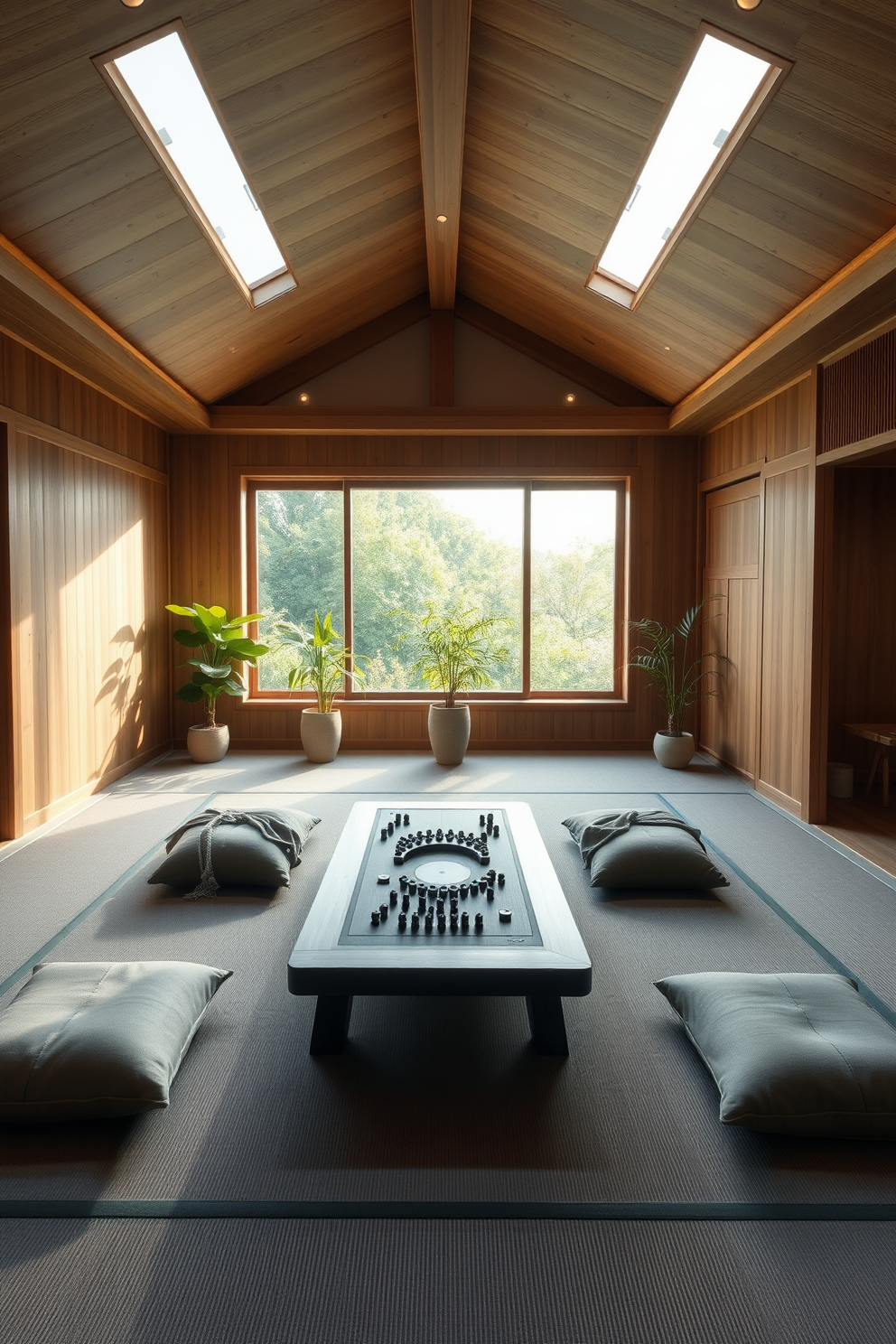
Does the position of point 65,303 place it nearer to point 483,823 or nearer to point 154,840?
point 154,840

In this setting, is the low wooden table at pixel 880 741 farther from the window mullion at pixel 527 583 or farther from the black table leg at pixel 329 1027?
the black table leg at pixel 329 1027

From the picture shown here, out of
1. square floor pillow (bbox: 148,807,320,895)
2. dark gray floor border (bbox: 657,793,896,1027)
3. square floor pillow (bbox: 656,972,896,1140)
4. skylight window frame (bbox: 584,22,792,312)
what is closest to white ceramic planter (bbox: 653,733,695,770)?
dark gray floor border (bbox: 657,793,896,1027)

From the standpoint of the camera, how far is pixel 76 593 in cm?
493

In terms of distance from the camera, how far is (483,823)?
323cm

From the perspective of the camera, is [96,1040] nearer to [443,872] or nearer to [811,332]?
[443,872]

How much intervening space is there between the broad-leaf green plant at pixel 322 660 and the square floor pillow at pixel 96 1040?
3.99 m

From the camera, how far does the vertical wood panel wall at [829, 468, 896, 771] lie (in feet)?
17.1

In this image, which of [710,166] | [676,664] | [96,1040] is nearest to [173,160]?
[710,166]

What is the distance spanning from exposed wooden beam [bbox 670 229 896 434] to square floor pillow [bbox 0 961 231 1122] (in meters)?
3.58

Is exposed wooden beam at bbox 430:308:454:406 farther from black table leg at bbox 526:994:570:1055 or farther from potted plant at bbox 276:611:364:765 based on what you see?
black table leg at bbox 526:994:570:1055

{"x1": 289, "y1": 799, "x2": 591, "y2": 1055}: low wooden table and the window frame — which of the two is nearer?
{"x1": 289, "y1": 799, "x2": 591, "y2": 1055}: low wooden table

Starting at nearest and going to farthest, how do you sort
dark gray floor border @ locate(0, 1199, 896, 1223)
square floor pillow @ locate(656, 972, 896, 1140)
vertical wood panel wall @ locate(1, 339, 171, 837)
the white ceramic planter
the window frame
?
dark gray floor border @ locate(0, 1199, 896, 1223)
square floor pillow @ locate(656, 972, 896, 1140)
vertical wood panel wall @ locate(1, 339, 171, 837)
the white ceramic planter
the window frame

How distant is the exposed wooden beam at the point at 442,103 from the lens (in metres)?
3.05

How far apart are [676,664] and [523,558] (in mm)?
1501
